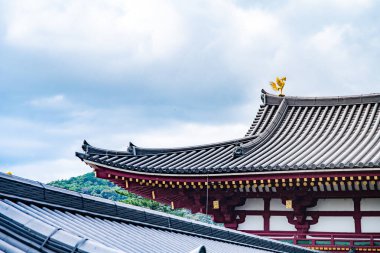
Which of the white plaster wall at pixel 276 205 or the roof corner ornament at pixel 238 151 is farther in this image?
the roof corner ornament at pixel 238 151

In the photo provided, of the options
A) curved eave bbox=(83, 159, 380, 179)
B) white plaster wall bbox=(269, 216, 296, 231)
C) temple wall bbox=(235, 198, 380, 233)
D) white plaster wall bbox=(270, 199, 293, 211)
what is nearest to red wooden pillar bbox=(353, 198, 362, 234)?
temple wall bbox=(235, 198, 380, 233)

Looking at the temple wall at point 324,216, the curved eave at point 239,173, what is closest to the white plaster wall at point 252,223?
the temple wall at point 324,216

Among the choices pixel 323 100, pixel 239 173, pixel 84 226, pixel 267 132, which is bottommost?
pixel 84 226

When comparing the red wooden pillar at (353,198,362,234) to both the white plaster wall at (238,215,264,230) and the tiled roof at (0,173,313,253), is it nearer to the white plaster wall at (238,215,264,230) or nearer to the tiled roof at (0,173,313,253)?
the white plaster wall at (238,215,264,230)

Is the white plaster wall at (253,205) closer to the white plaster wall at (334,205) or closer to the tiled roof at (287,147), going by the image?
the tiled roof at (287,147)

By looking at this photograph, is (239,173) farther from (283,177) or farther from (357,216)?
(357,216)

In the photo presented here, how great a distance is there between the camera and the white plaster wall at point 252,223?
53.6ft

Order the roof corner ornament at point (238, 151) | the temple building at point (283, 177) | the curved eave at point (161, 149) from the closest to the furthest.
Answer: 1. the temple building at point (283, 177)
2. the roof corner ornament at point (238, 151)
3. the curved eave at point (161, 149)

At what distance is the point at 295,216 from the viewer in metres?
15.8

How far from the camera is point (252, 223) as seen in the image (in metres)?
16.5

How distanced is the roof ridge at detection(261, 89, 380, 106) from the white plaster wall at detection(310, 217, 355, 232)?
5.92 m

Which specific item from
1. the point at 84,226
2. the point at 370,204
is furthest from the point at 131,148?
the point at 84,226

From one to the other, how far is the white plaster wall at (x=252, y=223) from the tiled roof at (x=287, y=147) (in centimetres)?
158

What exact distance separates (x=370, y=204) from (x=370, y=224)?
1.67 ft
